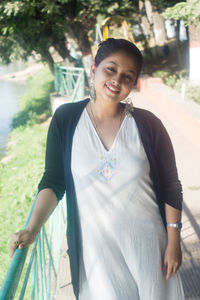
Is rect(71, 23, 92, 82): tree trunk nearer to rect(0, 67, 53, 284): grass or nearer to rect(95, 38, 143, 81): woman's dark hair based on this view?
rect(0, 67, 53, 284): grass

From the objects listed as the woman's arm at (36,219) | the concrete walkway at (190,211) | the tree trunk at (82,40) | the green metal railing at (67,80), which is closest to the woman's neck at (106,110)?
the woman's arm at (36,219)

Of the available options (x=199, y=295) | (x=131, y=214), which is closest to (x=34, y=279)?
(x=131, y=214)

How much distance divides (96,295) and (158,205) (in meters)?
0.46

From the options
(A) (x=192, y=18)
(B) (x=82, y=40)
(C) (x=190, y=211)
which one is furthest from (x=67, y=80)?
(C) (x=190, y=211)

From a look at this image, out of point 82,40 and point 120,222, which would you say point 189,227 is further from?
point 82,40

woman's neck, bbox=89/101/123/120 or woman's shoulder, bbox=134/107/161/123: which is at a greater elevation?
woman's neck, bbox=89/101/123/120

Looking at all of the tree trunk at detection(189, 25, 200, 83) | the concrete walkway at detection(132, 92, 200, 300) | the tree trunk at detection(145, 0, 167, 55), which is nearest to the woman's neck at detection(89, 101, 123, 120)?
the concrete walkway at detection(132, 92, 200, 300)

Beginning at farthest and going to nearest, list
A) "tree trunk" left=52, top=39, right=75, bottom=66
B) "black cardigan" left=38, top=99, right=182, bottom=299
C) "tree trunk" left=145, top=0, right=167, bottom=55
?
"tree trunk" left=145, top=0, right=167, bottom=55 → "tree trunk" left=52, top=39, right=75, bottom=66 → "black cardigan" left=38, top=99, right=182, bottom=299

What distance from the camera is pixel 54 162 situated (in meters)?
1.42

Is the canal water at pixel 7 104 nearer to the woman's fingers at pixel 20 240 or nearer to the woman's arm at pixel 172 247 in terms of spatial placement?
the woman's fingers at pixel 20 240

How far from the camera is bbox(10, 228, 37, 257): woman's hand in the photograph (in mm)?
1268

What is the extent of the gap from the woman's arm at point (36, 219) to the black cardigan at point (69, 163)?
0.12 feet

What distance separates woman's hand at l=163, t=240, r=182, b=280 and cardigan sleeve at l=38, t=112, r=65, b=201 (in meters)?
0.54

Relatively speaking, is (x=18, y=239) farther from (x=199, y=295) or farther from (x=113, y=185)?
(x=199, y=295)
